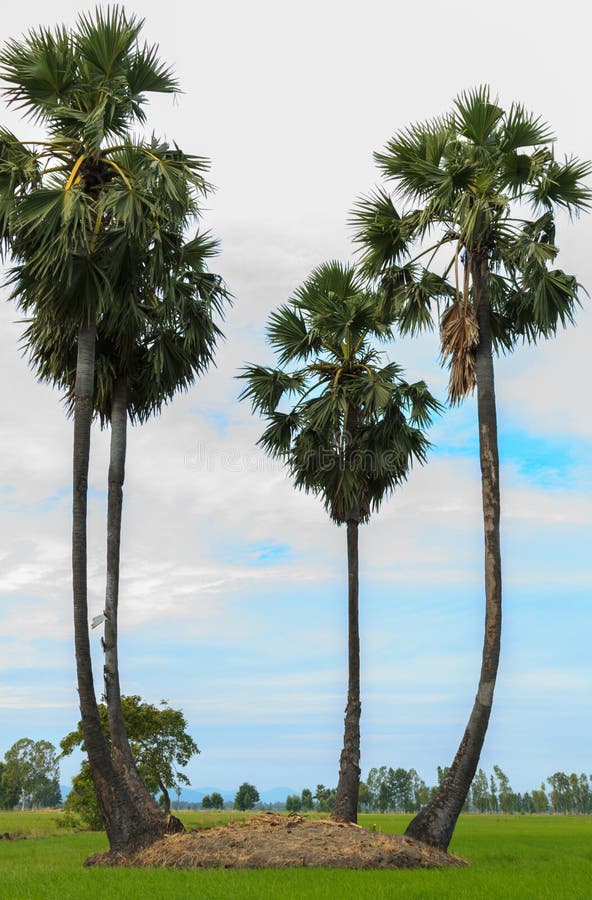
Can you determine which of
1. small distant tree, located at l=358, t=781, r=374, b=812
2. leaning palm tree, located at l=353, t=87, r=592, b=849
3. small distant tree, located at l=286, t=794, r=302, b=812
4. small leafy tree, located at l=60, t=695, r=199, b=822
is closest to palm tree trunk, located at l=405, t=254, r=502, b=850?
leaning palm tree, located at l=353, t=87, r=592, b=849

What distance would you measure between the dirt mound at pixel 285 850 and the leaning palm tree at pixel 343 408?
22.5ft

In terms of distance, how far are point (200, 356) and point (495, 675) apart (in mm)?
10105

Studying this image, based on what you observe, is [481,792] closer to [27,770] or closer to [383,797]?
[383,797]

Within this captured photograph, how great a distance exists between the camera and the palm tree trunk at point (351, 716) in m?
22.8

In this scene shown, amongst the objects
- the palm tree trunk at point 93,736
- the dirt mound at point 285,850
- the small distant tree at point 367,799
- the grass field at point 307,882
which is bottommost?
the grass field at point 307,882

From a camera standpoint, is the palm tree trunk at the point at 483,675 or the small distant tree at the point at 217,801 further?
the small distant tree at the point at 217,801

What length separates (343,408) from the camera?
81.0 ft

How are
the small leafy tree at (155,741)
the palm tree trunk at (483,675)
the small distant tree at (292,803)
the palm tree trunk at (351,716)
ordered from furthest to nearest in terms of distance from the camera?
the small distant tree at (292,803) < the small leafy tree at (155,741) < the palm tree trunk at (351,716) < the palm tree trunk at (483,675)

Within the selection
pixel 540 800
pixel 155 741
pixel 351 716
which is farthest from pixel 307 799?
pixel 351 716

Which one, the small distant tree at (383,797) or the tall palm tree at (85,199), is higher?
the tall palm tree at (85,199)

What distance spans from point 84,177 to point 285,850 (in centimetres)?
1419

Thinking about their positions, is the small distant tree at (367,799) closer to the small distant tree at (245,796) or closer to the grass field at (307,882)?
the small distant tree at (245,796)

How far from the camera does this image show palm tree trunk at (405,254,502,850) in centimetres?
1845

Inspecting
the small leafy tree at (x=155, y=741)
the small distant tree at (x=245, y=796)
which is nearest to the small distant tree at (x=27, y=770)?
the small distant tree at (x=245, y=796)
